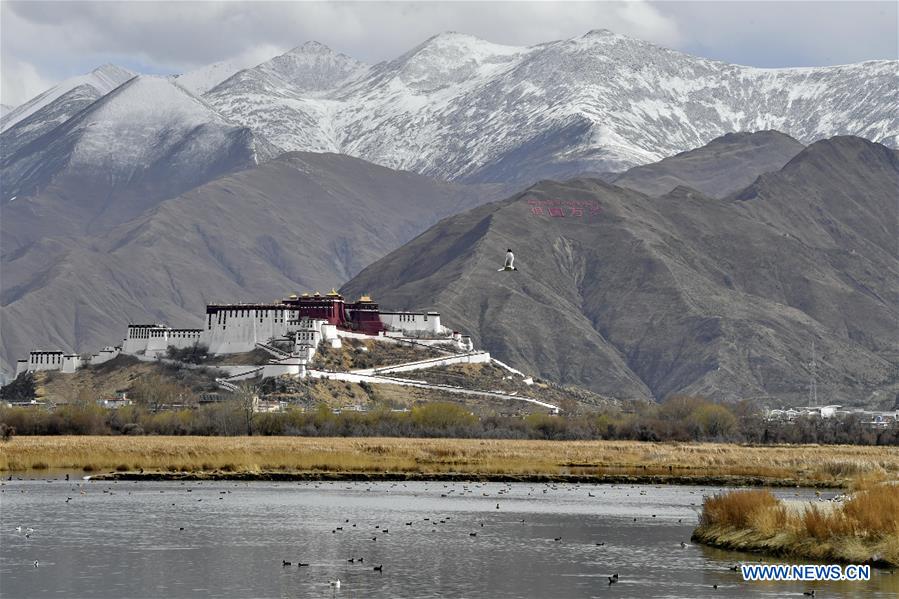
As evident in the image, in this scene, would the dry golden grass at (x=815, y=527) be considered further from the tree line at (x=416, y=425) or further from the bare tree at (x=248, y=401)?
the bare tree at (x=248, y=401)

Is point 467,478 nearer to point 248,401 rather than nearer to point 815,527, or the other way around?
point 815,527

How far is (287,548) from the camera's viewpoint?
2282 inches

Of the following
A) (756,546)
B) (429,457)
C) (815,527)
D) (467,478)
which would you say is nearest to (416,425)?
(429,457)

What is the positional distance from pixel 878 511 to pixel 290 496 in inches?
1354

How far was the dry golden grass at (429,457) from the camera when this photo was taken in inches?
3780

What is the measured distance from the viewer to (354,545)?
5869cm

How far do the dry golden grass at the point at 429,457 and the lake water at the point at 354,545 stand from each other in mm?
12239

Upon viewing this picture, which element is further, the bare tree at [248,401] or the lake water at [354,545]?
the bare tree at [248,401]

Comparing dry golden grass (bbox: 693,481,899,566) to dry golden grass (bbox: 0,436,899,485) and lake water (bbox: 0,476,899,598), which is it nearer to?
lake water (bbox: 0,476,899,598)

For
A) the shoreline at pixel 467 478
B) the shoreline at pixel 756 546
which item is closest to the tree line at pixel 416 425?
the shoreline at pixel 467 478

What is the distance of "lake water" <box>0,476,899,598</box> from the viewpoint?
4922 centimetres

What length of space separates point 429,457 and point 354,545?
4794cm

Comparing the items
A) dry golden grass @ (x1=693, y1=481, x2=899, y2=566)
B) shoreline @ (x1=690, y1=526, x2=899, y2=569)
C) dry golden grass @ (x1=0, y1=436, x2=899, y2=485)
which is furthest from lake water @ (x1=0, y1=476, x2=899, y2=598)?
dry golden grass @ (x1=0, y1=436, x2=899, y2=485)

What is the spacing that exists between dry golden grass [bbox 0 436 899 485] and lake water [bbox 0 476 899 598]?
12239 mm
